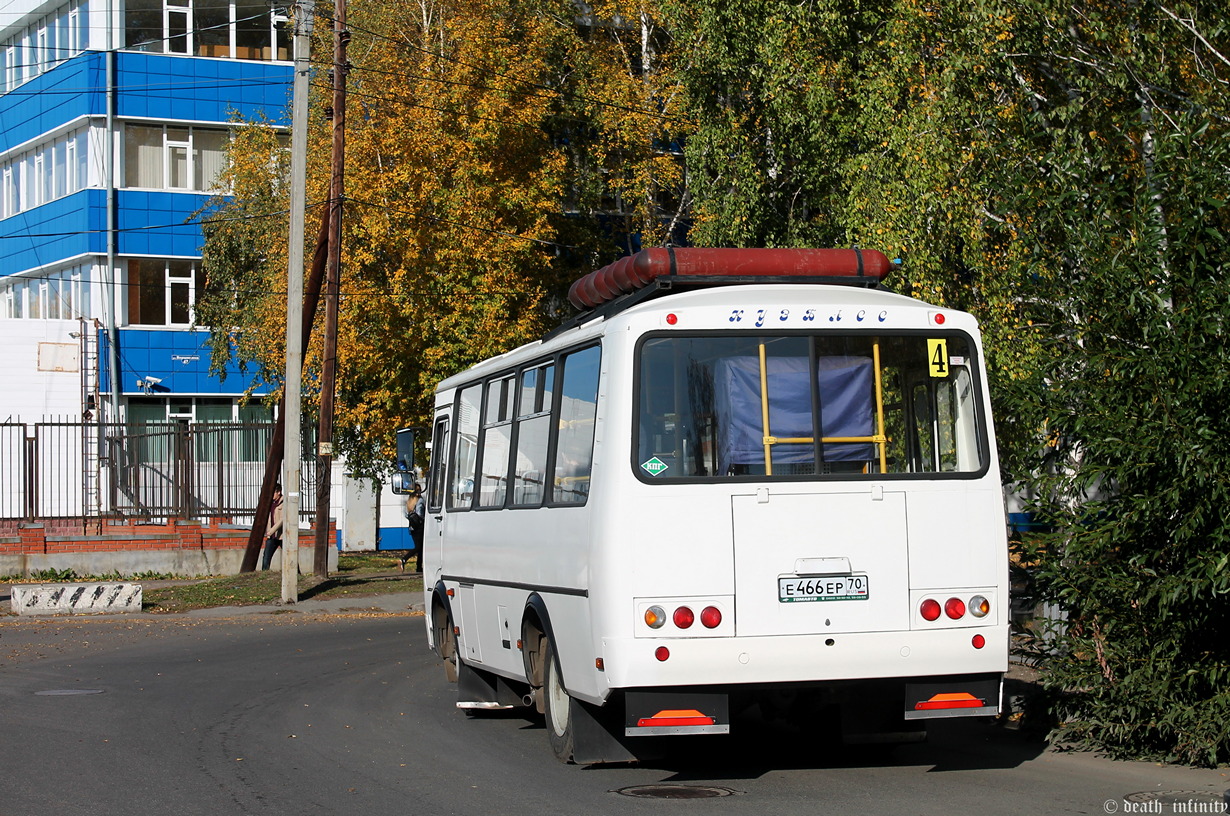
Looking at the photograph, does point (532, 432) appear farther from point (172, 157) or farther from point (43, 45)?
point (43, 45)

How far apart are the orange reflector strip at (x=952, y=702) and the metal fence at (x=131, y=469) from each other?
24.9 meters

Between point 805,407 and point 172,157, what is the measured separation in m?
41.6

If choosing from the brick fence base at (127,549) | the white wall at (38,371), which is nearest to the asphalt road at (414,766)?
the brick fence base at (127,549)

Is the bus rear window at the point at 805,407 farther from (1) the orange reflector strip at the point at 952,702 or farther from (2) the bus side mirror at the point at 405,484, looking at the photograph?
(2) the bus side mirror at the point at 405,484

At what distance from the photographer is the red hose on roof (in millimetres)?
9805

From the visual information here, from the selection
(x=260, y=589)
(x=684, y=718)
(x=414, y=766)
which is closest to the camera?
(x=684, y=718)

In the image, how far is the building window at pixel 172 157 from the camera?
152ft

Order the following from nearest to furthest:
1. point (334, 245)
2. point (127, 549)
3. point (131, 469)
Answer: point (334, 245) → point (127, 549) → point (131, 469)

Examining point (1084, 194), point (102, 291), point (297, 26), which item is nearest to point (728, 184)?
point (297, 26)

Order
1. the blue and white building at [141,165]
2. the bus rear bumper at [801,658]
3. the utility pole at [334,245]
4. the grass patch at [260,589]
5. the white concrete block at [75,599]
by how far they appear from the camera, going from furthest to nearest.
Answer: the blue and white building at [141,165] → the utility pole at [334,245] → the grass patch at [260,589] → the white concrete block at [75,599] → the bus rear bumper at [801,658]

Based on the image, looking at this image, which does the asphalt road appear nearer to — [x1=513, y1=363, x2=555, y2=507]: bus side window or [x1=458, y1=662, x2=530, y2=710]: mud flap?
[x1=458, y1=662, x2=530, y2=710]: mud flap

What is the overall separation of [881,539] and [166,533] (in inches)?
987

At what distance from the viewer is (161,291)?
46.8m

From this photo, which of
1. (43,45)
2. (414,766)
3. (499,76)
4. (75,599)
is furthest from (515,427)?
(43,45)
